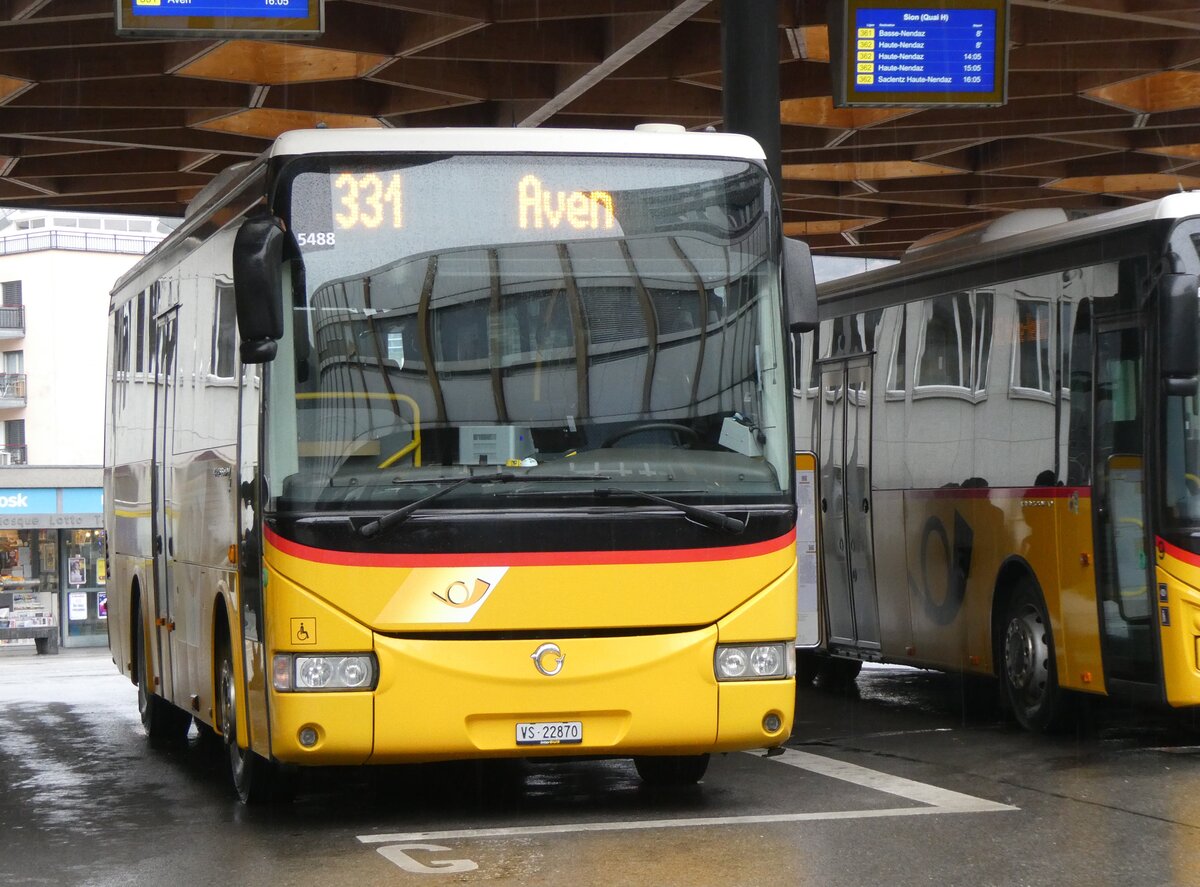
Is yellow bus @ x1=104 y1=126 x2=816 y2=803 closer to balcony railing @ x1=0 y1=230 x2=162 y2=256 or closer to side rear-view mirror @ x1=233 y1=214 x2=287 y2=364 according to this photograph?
side rear-view mirror @ x1=233 y1=214 x2=287 y2=364

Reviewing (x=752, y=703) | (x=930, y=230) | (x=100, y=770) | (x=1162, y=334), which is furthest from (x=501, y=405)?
(x=930, y=230)

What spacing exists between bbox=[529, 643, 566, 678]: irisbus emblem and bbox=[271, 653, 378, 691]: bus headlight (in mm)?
716

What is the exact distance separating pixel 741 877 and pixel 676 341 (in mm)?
2583

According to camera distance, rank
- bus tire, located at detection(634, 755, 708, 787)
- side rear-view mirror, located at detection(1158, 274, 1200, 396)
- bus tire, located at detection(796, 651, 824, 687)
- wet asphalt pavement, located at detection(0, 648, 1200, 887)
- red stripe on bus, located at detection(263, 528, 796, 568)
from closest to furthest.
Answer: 1. wet asphalt pavement, located at detection(0, 648, 1200, 887)
2. red stripe on bus, located at detection(263, 528, 796, 568)
3. bus tire, located at detection(634, 755, 708, 787)
4. side rear-view mirror, located at detection(1158, 274, 1200, 396)
5. bus tire, located at detection(796, 651, 824, 687)

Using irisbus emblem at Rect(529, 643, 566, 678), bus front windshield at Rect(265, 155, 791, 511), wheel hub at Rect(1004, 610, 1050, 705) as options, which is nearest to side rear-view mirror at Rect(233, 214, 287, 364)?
bus front windshield at Rect(265, 155, 791, 511)

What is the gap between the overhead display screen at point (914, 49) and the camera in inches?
593

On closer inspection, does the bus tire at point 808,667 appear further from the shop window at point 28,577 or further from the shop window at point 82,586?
the shop window at point 82,586

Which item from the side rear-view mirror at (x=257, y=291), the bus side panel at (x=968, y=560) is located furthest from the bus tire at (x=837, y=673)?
the side rear-view mirror at (x=257, y=291)

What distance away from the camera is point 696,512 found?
30.4 ft

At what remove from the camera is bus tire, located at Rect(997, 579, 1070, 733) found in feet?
42.1

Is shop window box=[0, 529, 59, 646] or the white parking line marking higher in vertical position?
the white parking line marking

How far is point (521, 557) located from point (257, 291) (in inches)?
64.5

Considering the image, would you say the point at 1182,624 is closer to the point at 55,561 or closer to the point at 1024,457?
the point at 1024,457

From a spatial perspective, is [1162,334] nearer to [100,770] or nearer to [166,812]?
[166,812]
